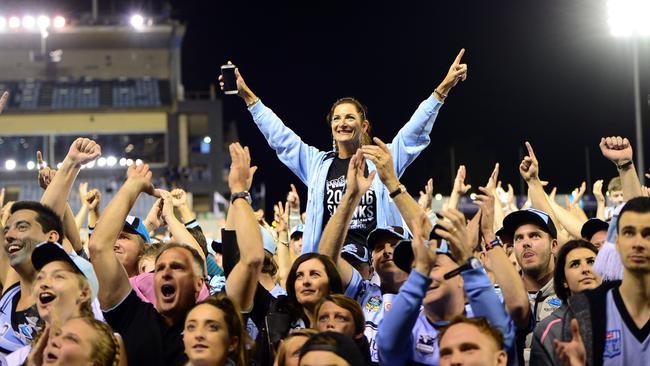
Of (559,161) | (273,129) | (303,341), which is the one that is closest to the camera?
(303,341)

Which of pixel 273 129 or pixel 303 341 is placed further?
pixel 273 129

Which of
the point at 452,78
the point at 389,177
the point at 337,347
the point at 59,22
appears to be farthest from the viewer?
the point at 59,22

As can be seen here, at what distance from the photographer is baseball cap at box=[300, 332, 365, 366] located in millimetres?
4211

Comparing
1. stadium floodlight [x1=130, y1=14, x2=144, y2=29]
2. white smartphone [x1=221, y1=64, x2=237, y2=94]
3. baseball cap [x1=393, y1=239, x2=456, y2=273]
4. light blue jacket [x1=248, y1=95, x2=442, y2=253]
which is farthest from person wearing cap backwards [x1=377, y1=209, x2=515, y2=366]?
stadium floodlight [x1=130, y1=14, x2=144, y2=29]

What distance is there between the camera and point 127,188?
206 inches

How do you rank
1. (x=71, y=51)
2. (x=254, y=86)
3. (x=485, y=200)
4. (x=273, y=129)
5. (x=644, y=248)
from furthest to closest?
1. (x=254, y=86)
2. (x=71, y=51)
3. (x=273, y=129)
4. (x=485, y=200)
5. (x=644, y=248)

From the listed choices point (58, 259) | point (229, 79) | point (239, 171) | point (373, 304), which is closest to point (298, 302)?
point (373, 304)

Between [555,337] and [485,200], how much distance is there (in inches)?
37.3

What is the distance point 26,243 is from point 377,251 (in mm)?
2046

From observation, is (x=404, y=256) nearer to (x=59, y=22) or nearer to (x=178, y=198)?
(x=178, y=198)

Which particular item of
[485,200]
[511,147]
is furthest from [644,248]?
[511,147]

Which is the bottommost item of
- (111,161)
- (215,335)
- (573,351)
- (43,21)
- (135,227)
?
(573,351)

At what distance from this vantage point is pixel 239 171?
544cm

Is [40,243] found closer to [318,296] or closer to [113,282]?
[113,282]
